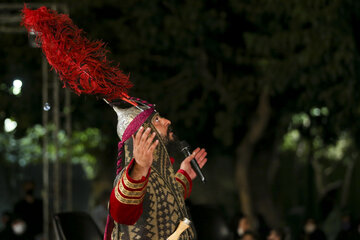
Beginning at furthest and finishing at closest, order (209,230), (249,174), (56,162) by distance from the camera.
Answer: (249,174) → (56,162) → (209,230)

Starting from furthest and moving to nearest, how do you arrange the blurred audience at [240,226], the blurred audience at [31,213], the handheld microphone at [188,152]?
the blurred audience at [31,213]
the blurred audience at [240,226]
the handheld microphone at [188,152]

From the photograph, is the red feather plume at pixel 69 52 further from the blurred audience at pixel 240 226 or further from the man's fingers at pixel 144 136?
the blurred audience at pixel 240 226

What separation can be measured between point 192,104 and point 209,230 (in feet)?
23.1

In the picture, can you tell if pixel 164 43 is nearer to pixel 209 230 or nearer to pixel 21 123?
pixel 21 123

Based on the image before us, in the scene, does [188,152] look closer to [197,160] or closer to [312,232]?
[197,160]

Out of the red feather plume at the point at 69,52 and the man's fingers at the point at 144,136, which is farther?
the red feather plume at the point at 69,52

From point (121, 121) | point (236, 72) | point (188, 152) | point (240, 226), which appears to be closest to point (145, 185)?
point (121, 121)

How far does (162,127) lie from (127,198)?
0.64m

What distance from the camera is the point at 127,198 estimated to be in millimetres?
4164

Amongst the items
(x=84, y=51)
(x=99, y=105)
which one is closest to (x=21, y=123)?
(x=99, y=105)

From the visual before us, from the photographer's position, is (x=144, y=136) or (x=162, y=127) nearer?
(x=144, y=136)

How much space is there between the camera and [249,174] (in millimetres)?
16094

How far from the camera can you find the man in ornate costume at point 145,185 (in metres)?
4.13

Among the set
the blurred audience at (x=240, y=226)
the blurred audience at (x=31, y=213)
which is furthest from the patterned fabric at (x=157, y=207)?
the blurred audience at (x=31, y=213)
